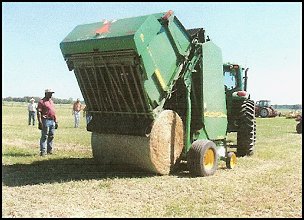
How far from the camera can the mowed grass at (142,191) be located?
6012mm

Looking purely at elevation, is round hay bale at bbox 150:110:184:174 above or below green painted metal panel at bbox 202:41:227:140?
below

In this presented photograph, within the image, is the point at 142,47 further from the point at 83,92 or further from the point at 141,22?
the point at 83,92

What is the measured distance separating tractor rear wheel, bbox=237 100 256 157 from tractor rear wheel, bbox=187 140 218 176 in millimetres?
3391

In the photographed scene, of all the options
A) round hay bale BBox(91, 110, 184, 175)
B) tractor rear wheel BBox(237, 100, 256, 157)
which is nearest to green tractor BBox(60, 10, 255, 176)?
round hay bale BBox(91, 110, 184, 175)

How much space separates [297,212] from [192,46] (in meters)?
4.56

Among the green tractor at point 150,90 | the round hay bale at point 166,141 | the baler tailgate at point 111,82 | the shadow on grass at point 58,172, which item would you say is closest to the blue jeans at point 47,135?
the shadow on grass at point 58,172

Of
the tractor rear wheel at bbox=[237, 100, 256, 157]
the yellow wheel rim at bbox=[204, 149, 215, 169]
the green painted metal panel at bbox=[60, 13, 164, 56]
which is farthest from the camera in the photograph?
the tractor rear wheel at bbox=[237, 100, 256, 157]

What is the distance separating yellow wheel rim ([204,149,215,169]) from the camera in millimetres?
9164

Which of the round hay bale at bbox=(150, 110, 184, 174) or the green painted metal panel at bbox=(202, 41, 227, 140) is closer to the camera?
the round hay bale at bbox=(150, 110, 184, 174)

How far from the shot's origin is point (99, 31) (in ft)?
27.9

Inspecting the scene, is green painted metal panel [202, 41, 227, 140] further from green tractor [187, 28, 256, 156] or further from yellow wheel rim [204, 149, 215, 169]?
green tractor [187, 28, 256, 156]

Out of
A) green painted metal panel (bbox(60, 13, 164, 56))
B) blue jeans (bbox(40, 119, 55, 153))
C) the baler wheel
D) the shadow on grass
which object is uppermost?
green painted metal panel (bbox(60, 13, 164, 56))

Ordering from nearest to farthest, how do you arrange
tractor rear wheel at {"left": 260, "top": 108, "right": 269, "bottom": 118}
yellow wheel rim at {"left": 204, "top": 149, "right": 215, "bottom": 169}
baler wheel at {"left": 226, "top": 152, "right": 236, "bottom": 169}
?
yellow wheel rim at {"left": 204, "top": 149, "right": 215, "bottom": 169}
baler wheel at {"left": 226, "top": 152, "right": 236, "bottom": 169}
tractor rear wheel at {"left": 260, "top": 108, "right": 269, "bottom": 118}

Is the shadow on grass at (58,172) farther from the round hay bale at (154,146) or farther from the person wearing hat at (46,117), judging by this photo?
the person wearing hat at (46,117)
